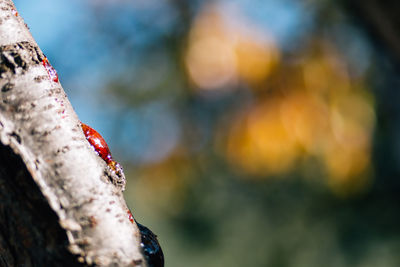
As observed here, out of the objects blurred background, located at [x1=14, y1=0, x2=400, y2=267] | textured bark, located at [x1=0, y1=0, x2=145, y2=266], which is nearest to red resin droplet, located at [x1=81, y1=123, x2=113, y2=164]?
textured bark, located at [x1=0, y1=0, x2=145, y2=266]

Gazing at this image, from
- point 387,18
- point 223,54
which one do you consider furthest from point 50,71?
point 223,54

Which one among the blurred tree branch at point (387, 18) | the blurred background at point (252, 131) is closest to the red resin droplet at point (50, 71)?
the blurred tree branch at point (387, 18)

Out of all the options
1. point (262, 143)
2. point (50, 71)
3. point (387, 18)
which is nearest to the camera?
point (50, 71)

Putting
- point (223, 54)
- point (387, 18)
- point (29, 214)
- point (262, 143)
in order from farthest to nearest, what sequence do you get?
point (223, 54) < point (262, 143) < point (387, 18) < point (29, 214)

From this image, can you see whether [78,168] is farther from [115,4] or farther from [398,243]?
[115,4]

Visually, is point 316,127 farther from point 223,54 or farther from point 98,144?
point 98,144

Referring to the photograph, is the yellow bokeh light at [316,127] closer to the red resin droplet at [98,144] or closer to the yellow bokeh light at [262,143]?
the yellow bokeh light at [262,143]

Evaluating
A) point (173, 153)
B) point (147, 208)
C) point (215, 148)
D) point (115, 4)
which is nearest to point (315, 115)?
point (215, 148)
